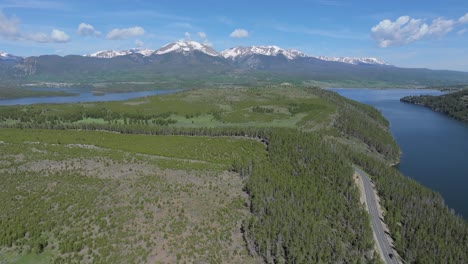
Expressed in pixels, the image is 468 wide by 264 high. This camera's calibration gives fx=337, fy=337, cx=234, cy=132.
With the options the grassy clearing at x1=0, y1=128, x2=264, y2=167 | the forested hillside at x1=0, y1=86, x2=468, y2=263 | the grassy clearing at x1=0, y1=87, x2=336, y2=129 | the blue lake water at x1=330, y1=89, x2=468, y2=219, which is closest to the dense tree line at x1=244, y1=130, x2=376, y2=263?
the forested hillside at x1=0, y1=86, x2=468, y2=263

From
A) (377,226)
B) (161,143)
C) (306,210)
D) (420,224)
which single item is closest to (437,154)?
(420,224)

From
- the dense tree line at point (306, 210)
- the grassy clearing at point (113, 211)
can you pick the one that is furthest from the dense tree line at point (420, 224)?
the grassy clearing at point (113, 211)

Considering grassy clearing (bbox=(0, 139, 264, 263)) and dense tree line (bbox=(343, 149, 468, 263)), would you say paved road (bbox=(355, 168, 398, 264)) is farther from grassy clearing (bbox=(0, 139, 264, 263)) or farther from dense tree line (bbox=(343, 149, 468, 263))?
grassy clearing (bbox=(0, 139, 264, 263))

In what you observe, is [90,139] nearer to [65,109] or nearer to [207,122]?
[207,122]

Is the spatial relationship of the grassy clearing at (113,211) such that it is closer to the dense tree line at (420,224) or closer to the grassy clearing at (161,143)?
the grassy clearing at (161,143)

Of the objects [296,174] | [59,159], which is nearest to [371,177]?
[296,174]

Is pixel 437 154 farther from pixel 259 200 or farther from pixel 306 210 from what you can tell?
pixel 259 200

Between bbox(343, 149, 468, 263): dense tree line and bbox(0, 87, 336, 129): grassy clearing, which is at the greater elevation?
bbox(0, 87, 336, 129): grassy clearing
